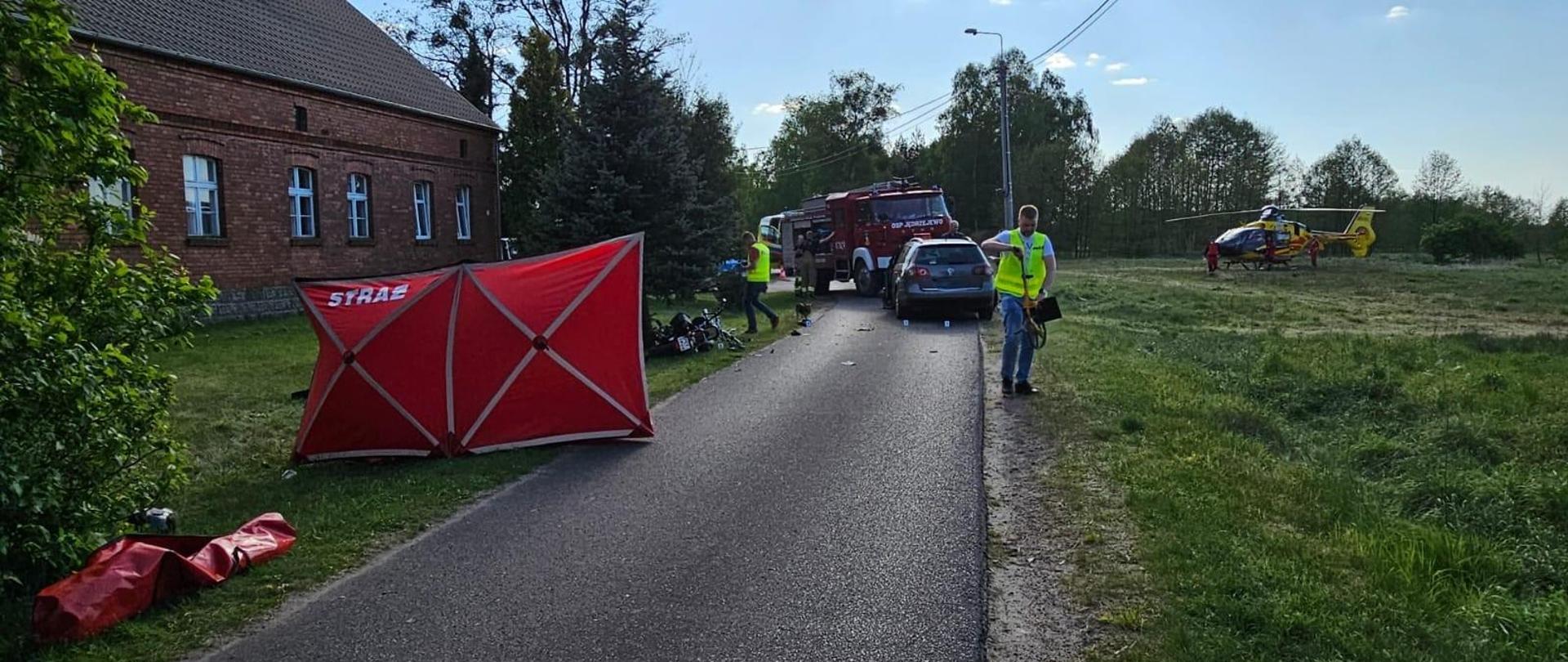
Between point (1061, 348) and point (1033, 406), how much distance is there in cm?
425

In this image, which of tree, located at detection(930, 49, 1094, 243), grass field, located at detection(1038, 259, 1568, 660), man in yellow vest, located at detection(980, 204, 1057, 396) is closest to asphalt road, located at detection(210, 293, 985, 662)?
grass field, located at detection(1038, 259, 1568, 660)

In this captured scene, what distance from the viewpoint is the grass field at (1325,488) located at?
4.12m

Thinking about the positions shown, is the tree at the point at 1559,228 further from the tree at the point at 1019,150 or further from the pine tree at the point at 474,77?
the pine tree at the point at 474,77

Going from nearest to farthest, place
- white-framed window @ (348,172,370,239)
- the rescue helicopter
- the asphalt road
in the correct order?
the asphalt road, white-framed window @ (348,172,370,239), the rescue helicopter

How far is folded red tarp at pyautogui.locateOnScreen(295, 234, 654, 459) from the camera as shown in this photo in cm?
798

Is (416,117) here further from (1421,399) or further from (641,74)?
(1421,399)

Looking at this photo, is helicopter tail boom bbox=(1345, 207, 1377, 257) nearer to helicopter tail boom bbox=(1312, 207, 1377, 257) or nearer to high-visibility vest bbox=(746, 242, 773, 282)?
helicopter tail boom bbox=(1312, 207, 1377, 257)

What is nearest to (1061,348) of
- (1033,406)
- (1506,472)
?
(1033,406)

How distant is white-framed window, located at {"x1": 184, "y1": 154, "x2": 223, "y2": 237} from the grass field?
17065 mm

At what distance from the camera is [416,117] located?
27.4 metres

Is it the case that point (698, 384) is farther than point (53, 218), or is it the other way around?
point (698, 384)

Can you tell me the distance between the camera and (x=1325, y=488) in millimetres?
6465

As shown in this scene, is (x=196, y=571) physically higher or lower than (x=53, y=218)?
lower

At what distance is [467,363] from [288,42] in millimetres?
19718
